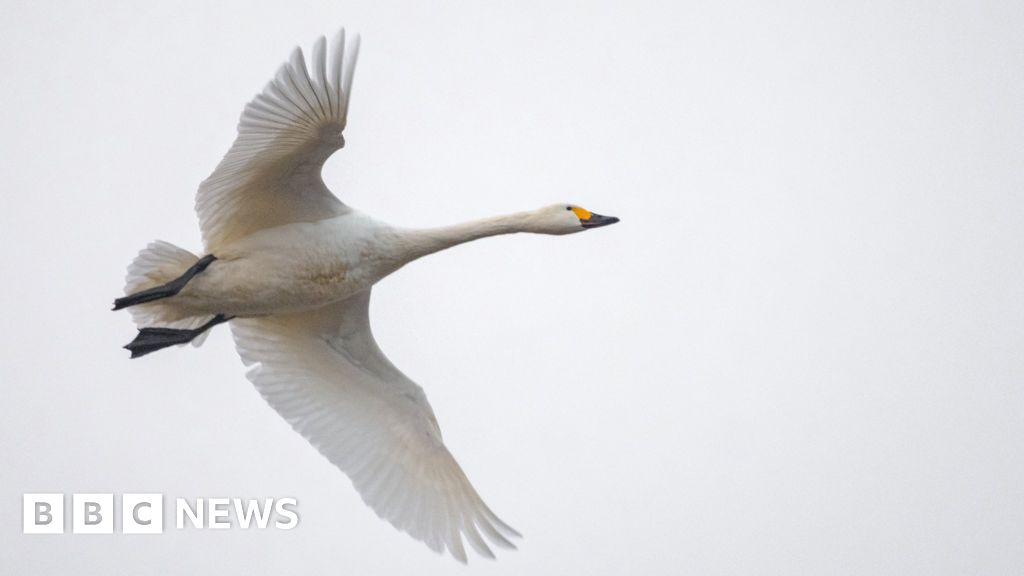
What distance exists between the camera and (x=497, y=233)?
534 inches

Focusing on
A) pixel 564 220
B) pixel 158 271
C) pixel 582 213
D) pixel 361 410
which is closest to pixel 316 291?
pixel 158 271

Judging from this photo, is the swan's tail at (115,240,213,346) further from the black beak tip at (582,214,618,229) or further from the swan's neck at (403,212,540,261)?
the black beak tip at (582,214,618,229)

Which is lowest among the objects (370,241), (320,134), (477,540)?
(477,540)

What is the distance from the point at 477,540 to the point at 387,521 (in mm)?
814

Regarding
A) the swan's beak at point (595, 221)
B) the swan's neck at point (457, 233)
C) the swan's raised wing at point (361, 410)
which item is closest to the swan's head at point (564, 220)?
the swan's beak at point (595, 221)

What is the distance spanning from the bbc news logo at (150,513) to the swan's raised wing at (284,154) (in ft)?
12.8

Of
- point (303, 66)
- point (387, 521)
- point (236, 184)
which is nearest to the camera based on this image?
point (303, 66)

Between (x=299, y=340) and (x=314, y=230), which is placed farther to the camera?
(x=299, y=340)

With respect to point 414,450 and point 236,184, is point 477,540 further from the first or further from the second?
point 236,184

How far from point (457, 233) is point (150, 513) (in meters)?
8.64

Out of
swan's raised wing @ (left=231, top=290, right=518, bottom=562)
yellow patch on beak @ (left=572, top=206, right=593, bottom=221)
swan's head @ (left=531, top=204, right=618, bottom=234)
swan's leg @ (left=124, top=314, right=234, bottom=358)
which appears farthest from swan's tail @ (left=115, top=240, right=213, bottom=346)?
yellow patch on beak @ (left=572, top=206, right=593, bottom=221)

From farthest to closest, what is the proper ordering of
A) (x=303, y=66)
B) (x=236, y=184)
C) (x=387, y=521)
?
(x=387, y=521)
(x=236, y=184)
(x=303, y=66)

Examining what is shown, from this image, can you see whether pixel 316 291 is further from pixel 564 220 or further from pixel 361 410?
pixel 564 220

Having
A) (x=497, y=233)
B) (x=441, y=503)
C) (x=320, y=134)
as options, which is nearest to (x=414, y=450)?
(x=441, y=503)
